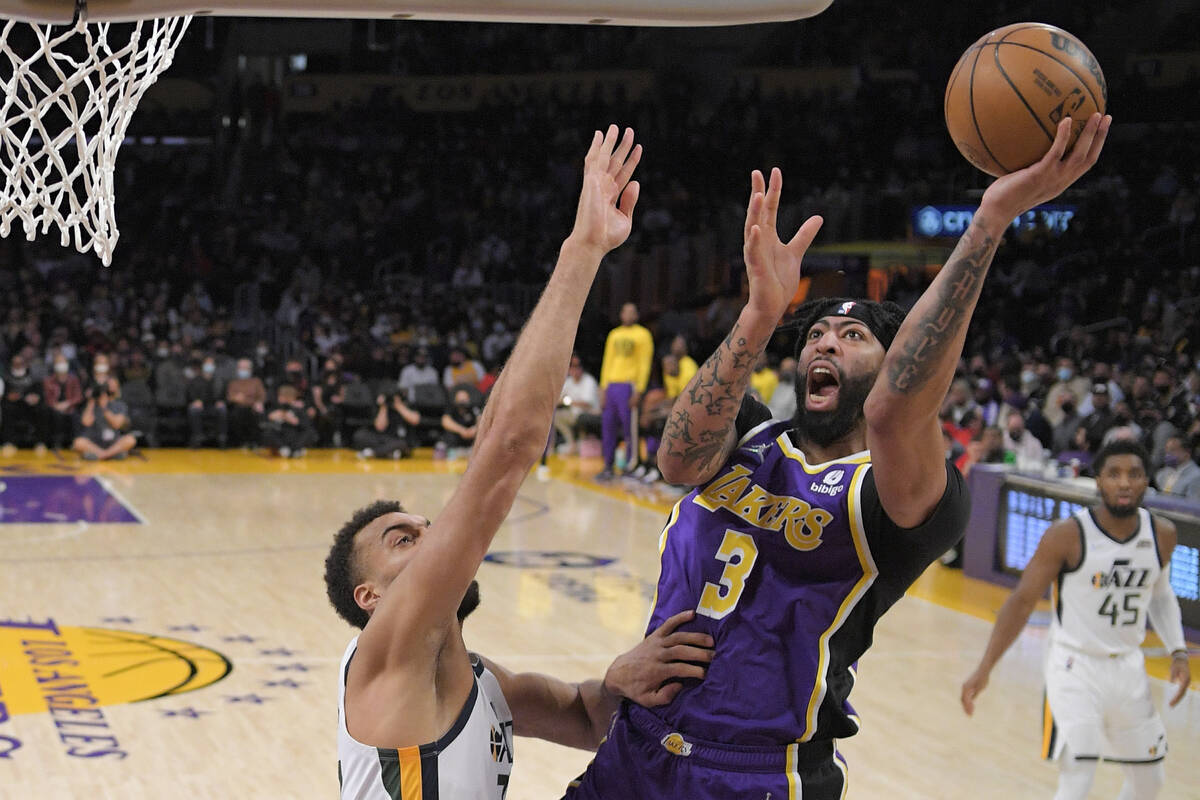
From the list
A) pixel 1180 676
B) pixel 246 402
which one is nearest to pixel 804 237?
pixel 1180 676

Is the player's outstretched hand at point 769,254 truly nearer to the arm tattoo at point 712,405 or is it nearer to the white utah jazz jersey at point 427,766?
the arm tattoo at point 712,405

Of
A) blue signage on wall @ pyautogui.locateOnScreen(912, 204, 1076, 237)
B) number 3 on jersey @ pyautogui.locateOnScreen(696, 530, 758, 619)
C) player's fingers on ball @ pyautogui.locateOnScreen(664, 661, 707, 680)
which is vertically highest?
blue signage on wall @ pyautogui.locateOnScreen(912, 204, 1076, 237)

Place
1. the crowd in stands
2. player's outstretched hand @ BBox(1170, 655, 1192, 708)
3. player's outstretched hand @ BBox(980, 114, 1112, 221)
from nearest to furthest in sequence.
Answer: player's outstretched hand @ BBox(980, 114, 1112, 221) → player's outstretched hand @ BBox(1170, 655, 1192, 708) → the crowd in stands

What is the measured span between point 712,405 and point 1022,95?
94 centimetres

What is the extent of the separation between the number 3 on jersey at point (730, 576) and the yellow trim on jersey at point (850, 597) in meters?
0.21

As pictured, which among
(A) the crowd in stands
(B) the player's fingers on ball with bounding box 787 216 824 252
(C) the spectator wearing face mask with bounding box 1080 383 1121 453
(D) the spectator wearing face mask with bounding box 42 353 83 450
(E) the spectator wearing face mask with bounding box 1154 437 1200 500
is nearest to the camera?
(B) the player's fingers on ball with bounding box 787 216 824 252

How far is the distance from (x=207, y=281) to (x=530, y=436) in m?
21.0

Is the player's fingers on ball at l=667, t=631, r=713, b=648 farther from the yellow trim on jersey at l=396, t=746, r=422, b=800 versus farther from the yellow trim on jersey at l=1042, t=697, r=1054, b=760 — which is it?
the yellow trim on jersey at l=1042, t=697, r=1054, b=760

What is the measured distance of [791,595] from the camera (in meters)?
3.13

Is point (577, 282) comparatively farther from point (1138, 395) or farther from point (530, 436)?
point (1138, 395)

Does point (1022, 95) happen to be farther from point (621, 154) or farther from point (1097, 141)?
point (621, 154)

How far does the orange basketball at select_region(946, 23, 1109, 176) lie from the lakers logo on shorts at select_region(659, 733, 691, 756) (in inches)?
54.3

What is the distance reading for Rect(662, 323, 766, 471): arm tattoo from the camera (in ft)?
10.2

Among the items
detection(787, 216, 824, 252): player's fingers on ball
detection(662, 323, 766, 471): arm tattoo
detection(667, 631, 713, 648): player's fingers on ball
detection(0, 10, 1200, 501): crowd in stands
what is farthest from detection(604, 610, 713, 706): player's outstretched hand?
detection(0, 10, 1200, 501): crowd in stands
